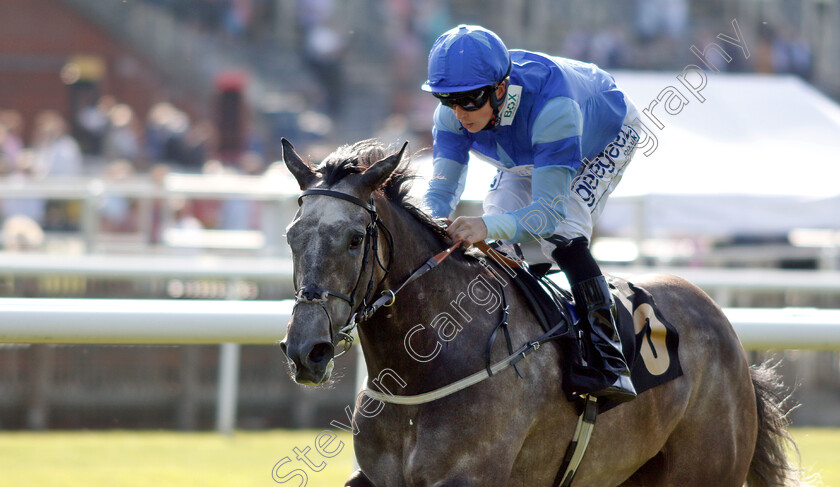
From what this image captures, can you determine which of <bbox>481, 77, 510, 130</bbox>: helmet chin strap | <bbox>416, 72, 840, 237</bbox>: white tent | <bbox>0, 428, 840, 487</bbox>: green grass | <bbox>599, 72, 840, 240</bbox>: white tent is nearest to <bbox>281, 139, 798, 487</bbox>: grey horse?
<bbox>481, 77, 510, 130</bbox>: helmet chin strap

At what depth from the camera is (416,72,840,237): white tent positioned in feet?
33.7

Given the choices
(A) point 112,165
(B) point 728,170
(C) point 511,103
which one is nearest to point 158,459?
(C) point 511,103

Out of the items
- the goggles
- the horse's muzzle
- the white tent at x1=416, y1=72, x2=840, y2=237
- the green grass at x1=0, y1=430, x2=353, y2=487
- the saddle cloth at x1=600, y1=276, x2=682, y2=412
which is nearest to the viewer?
the horse's muzzle

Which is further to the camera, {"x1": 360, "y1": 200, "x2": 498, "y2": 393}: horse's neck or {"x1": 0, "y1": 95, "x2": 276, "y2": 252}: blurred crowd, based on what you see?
{"x1": 0, "y1": 95, "x2": 276, "y2": 252}: blurred crowd

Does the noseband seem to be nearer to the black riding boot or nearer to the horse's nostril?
the horse's nostril

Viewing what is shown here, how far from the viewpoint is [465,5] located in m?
20.7

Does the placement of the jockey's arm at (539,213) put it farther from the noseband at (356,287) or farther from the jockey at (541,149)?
the noseband at (356,287)

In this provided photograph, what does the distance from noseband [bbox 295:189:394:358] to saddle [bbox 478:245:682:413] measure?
0.55 metres

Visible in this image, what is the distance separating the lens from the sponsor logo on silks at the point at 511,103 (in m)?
3.57

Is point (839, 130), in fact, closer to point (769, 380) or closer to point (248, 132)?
point (769, 380)

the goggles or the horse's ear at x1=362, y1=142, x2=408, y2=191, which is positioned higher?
the goggles

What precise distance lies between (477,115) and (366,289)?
29.6 inches

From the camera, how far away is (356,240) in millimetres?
3096

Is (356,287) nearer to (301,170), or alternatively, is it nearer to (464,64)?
(301,170)
